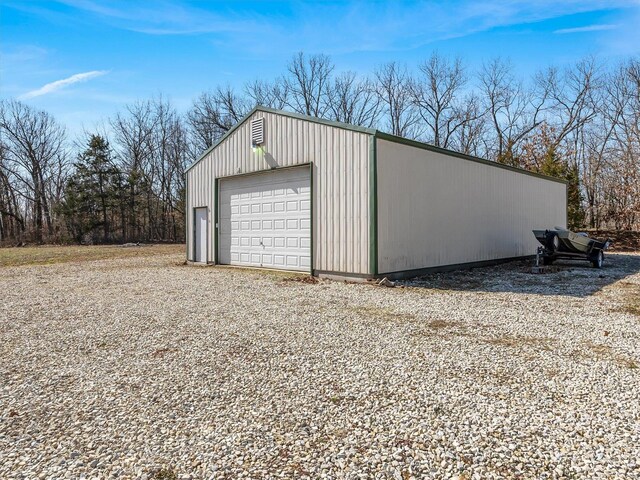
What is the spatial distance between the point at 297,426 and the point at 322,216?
262 inches

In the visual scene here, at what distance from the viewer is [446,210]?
9734 mm

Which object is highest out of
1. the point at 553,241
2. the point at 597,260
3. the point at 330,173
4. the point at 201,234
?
the point at 330,173

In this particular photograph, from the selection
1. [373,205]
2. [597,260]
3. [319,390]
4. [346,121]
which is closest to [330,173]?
[373,205]

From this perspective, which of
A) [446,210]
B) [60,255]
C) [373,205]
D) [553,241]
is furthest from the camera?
[60,255]

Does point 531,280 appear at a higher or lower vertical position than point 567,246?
lower

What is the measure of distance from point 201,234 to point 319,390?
9866mm

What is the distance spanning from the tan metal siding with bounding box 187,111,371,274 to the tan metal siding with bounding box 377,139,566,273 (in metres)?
0.39

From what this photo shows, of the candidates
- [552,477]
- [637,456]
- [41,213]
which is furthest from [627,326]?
[41,213]

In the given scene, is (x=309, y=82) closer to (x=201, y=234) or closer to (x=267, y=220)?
(x=201, y=234)

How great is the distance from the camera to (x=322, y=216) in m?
8.80

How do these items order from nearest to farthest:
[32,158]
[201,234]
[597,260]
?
[597,260]
[201,234]
[32,158]

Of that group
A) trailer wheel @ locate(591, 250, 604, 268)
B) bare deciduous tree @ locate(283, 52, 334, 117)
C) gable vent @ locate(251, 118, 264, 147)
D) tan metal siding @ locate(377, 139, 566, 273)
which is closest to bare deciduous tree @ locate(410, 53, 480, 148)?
bare deciduous tree @ locate(283, 52, 334, 117)

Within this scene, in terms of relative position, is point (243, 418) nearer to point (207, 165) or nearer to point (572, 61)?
point (207, 165)

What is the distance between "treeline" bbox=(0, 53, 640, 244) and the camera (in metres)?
23.1
